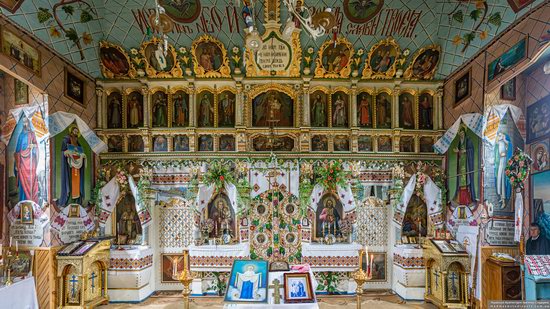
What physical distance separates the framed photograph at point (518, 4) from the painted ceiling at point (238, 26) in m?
0.50

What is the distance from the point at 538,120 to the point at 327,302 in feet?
19.3

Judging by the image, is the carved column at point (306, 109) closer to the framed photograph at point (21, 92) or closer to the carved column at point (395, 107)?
the carved column at point (395, 107)

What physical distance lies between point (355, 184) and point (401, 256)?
213cm

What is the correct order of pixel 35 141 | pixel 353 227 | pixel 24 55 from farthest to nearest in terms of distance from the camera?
pixel 353 227 < pixel 35 141 < pixel 24 55

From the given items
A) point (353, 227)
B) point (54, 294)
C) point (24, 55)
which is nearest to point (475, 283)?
point (353, 227)

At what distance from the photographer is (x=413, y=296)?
310 inches

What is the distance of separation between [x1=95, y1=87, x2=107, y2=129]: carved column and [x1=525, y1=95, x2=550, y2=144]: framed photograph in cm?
983

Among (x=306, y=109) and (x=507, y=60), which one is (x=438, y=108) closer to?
(x=507, y=60)

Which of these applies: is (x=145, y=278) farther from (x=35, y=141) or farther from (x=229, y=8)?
(x=229, y=8)

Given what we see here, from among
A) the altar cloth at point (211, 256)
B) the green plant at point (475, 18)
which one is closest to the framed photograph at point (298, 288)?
the altar cloth at point (211, 256)

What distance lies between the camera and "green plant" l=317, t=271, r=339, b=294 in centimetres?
827

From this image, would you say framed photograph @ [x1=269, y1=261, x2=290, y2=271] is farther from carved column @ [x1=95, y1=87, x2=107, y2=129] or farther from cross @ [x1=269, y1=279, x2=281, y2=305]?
carved column @ [x1=95, y1=87, x2=107, y2=129]

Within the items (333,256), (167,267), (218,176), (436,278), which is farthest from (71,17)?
(436,278)

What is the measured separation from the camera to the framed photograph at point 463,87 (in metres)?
7.45
